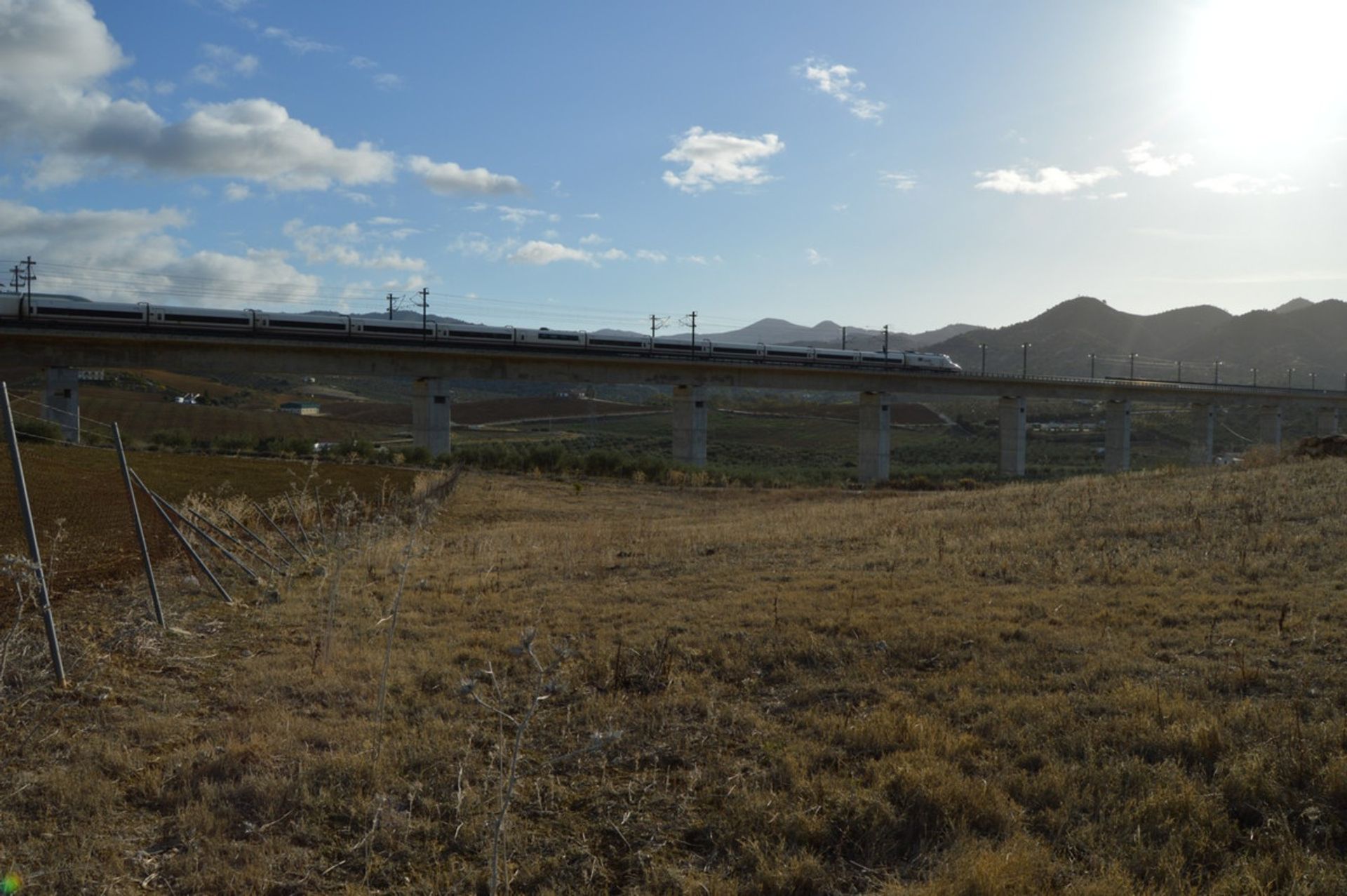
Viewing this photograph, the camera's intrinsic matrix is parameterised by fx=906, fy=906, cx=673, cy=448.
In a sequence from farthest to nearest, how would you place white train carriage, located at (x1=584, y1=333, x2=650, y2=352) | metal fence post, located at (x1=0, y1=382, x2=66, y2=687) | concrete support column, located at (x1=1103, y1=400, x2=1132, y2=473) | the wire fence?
concrete support column, located at (x1=1103, y1=400, x2=1132, y2=473)
white train carriage, located at (x1=584, y1=333, x2=650, y2=352)
the wire fence
metal fence post, located at (x1=0, y1=382, x2=66, y2=687)

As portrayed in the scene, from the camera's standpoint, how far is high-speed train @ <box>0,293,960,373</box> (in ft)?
132

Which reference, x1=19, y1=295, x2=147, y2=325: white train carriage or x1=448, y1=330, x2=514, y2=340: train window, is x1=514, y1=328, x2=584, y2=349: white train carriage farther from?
x1=19, y1=295, x2=147, y2=325: white train carriage

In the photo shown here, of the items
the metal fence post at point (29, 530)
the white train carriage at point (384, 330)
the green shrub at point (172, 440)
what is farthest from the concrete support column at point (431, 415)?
the metal fence post at point (29, 530)

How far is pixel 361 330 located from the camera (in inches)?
1801

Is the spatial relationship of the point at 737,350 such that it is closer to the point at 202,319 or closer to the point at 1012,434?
the point at 1012,434

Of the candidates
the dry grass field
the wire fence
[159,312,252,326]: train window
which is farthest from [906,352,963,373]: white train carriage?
the dry grass field

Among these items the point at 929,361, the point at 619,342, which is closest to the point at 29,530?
the point at 619,342

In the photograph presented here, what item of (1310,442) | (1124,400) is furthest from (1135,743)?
(1124,400)

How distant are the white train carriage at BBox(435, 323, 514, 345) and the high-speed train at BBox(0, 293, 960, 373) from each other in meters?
0.04

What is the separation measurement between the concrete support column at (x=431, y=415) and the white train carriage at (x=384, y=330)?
2.87m

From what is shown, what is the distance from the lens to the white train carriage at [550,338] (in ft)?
166

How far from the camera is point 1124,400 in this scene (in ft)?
237

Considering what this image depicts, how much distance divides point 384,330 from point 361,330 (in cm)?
115

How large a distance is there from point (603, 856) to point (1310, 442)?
30.5 m
